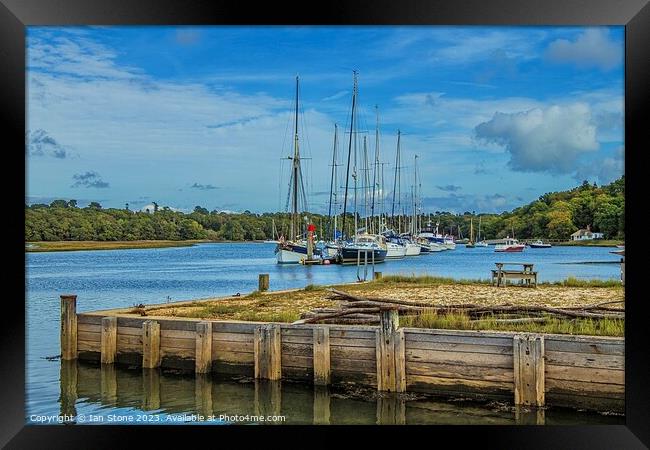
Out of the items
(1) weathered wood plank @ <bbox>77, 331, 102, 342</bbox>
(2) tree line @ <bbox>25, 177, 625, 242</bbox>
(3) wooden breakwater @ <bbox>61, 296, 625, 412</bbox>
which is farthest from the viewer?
(2) tree line @ <bbox>25, 177, 625, 242</bbox>

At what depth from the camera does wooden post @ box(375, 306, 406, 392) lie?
7.55 metres

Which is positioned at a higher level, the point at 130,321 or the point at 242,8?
the point at 242,8

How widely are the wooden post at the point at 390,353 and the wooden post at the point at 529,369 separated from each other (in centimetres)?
121

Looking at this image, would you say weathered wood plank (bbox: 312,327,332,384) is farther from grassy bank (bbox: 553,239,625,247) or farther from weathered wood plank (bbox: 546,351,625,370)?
grassy bank (bbox: 553,239,625,247)

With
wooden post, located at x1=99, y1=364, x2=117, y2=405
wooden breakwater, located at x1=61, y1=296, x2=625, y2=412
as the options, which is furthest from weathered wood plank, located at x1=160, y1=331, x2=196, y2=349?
wooden post, located at x1=99, y1=364, x2=117, y2=405

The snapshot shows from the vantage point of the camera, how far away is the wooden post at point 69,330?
9680mm

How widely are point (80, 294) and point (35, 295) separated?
1303 mm

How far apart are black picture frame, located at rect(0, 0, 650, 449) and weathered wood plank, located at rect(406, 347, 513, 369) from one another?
913mm

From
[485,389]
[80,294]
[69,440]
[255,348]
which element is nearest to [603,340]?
[485,389]

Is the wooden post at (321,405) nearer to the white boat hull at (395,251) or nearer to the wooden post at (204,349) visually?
the wooden post at (204,349)

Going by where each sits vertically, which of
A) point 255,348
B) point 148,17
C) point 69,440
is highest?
point 148,17

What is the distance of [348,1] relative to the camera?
6.42 m

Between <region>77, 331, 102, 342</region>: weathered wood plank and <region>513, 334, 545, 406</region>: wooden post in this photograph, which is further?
<region>77, 331, 102, 342</region>: weathered wood plank

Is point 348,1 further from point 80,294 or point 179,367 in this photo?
→ point 80,294
